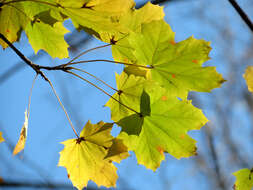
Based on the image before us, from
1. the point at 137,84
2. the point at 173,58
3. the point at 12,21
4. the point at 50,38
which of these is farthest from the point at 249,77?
the point at 12,21

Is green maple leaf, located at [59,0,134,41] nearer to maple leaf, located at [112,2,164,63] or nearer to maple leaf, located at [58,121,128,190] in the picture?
maple leaf, located at [112,2,164,63]

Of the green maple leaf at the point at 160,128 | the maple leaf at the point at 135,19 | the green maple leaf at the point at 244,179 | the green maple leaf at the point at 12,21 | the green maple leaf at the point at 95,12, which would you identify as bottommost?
the green maple leaf at the point at 244,179

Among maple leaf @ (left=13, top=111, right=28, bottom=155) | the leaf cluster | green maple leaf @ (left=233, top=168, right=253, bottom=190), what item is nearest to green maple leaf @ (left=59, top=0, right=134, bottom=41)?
the leaf cluster

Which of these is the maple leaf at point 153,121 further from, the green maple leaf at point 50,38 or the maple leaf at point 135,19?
the green maple leaf at point 50,38

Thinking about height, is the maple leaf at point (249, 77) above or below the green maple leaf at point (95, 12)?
below

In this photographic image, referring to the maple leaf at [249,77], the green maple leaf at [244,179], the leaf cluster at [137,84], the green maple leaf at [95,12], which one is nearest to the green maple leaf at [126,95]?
the leaf cluster at [137,84]
